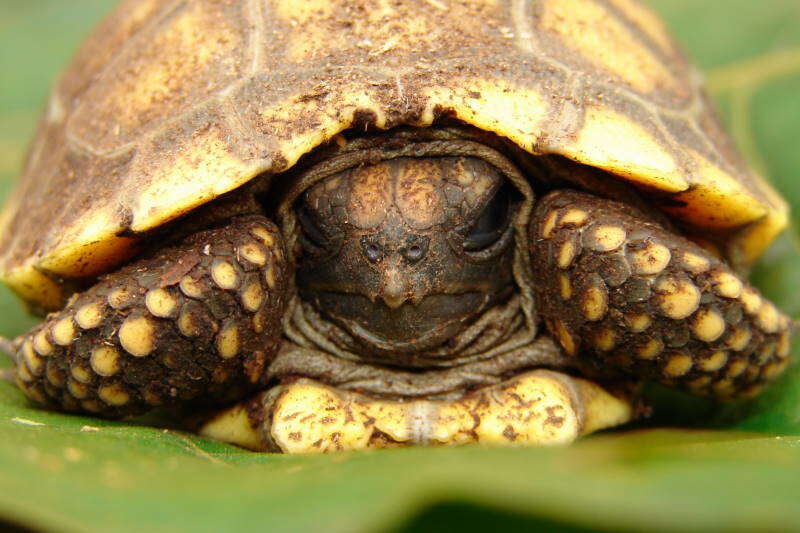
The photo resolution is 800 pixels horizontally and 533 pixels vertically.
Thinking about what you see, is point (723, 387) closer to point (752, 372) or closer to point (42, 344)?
point (752, 372)

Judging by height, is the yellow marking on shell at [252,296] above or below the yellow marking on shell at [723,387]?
above

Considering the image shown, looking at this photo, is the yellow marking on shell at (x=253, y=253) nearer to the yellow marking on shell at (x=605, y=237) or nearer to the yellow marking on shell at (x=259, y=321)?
the yellow marking on shell at (x=259, y=321)

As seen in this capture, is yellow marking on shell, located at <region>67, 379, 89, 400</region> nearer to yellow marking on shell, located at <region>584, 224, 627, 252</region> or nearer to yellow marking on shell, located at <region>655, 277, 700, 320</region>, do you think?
yellow marking on shell, located at <region>584, 224, 627, 252</region>

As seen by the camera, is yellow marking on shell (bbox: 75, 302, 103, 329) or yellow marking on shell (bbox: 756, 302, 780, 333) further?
yellow marking on shell (bbox: 756, 302, 780, 333)

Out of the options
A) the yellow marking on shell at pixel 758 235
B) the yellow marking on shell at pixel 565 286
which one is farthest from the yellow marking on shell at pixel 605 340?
the yellow marking on shell at pixel 758 235

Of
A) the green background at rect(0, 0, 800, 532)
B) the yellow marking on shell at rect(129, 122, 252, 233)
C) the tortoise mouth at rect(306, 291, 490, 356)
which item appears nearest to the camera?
the green background at rect(0, 0, 800, 532)

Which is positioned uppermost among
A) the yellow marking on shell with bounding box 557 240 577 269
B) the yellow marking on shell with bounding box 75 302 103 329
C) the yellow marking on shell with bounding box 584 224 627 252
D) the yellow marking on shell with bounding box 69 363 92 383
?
the yellow marking on shell with bounding box 584 224 627 252

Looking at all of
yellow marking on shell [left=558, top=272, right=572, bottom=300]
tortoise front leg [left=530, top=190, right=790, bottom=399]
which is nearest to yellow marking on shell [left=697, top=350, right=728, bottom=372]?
tortoise front leg [left=530, top=190, right=790, bottom=399]

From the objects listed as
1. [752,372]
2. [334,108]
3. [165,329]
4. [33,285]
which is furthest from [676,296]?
[33,285]
